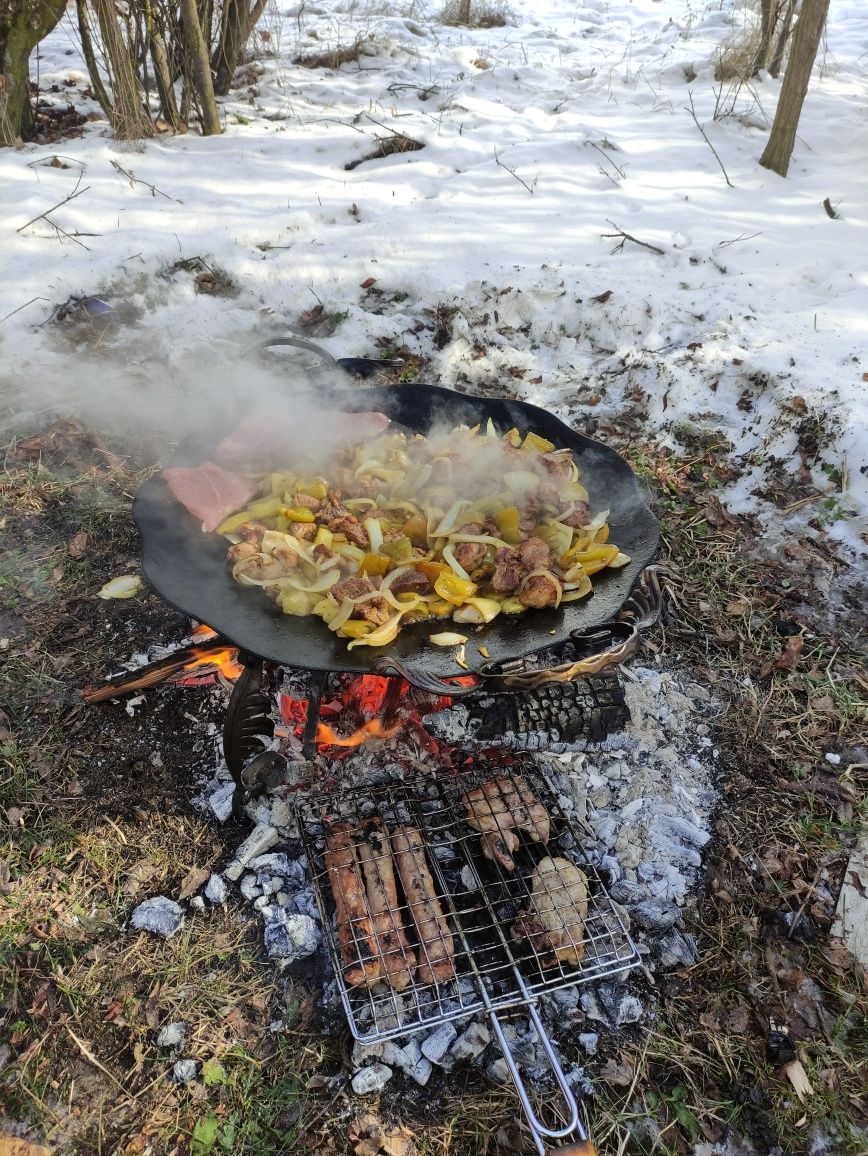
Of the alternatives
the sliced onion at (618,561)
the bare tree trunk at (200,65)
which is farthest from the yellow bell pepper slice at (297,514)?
the bare tree trunk at (200,65)

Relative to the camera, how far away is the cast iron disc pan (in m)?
2.83

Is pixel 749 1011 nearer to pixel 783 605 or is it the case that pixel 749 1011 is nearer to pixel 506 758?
pixel 506 758

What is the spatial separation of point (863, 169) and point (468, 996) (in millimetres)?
8632

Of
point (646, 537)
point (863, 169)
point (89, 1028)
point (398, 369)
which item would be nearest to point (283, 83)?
point (398, 369)

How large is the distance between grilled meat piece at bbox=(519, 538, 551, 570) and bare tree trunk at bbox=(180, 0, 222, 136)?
7.06 metres

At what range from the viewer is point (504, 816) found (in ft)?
10.6

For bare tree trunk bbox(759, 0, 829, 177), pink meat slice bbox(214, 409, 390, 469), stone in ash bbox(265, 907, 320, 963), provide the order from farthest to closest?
bare tree trunk bbox(759, 0, 829, 177)
pink meat slice bbox(214, 409, 390, 469)
stone in ash bbox(265, 907, 320, 963)

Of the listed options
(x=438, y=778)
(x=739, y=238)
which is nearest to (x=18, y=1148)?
(x=438, y=778)

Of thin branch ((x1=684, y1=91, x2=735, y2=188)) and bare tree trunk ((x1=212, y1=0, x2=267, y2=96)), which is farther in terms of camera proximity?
bare tree trunk ((x1=212, y1=0, x2=267, y2=96))

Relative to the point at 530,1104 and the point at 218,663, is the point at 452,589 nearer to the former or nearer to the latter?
the point at 218,663

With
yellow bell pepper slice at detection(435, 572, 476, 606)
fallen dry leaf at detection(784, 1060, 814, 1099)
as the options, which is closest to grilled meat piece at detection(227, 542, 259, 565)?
yellow bell pepper slice at detection(435, 572, 476, 606)

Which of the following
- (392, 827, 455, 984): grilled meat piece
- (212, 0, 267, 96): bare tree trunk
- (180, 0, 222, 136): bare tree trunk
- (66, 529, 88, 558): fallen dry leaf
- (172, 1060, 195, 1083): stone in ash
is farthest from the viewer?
(212, 0, 267, 96): bare tree trunk

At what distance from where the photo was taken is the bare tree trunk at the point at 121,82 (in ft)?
21.8

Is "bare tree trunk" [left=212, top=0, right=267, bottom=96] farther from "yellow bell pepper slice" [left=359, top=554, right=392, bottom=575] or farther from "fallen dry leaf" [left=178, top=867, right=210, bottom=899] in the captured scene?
"fallen dry leaf" [left=178, top=867, right=210, bottom=899]
